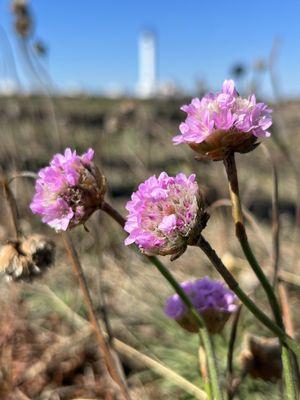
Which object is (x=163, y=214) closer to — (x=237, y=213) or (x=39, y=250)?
(x=237, y=213)

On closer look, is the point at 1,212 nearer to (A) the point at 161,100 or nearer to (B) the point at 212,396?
(B) the point at 212,396

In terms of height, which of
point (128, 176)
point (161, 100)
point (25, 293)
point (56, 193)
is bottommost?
point (161, 100)

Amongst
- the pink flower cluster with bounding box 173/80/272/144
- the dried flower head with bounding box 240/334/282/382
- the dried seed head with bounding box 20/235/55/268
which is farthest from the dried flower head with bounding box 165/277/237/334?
the pink flower cluster with bounding box 173/80/272/144

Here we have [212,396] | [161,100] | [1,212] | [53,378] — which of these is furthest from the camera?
[161,100]

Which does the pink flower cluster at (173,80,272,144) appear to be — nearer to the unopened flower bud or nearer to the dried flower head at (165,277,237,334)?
the unopened flower bud

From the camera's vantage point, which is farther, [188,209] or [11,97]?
[11,97]

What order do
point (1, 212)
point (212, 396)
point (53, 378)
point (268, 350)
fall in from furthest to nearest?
point (1, 212)
point (53, 378)
point (268, 350)
point (212, 396)

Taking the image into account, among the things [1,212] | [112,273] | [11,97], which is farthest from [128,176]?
[11,97]
